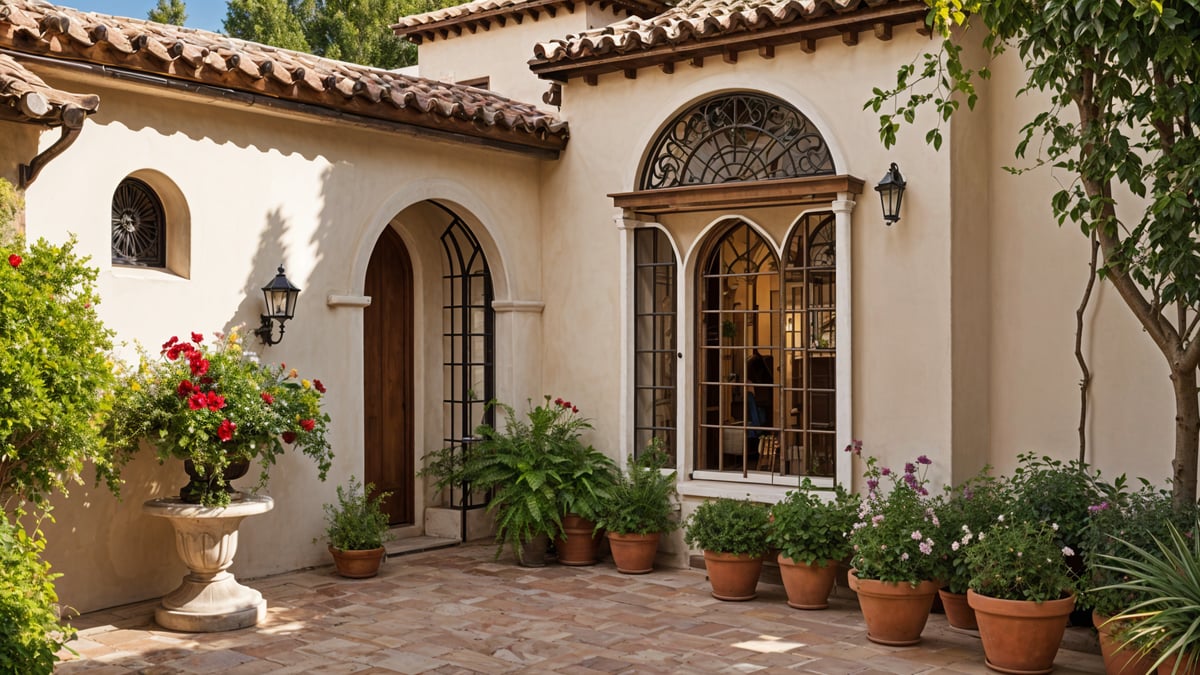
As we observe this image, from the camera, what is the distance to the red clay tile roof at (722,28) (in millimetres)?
9180

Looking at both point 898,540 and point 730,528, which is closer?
point 898,540

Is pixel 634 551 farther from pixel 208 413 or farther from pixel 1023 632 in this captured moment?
pixel 208 413

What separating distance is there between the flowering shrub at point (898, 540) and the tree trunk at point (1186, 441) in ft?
5.04

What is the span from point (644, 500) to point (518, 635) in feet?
7.93

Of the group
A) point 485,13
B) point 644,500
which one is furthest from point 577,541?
point 485,13

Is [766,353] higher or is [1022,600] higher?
[766,353]

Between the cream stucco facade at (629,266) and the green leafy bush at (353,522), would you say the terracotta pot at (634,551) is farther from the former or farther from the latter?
the green leafy bush at (353,522)

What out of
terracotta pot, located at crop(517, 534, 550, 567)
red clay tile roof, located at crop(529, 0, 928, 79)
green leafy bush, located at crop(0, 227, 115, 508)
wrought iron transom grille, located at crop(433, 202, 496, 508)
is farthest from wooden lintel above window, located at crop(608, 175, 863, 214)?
green leafy bush, located at crop(0, 227, 115, 508)

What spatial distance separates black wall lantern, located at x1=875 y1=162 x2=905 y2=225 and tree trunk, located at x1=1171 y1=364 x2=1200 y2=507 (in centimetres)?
261

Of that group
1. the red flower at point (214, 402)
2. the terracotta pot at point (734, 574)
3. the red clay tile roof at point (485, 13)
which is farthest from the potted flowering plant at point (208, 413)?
the red clay tile roof at point (485, 13)

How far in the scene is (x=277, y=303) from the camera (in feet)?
30.2

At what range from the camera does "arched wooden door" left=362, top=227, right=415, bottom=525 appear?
11391mm

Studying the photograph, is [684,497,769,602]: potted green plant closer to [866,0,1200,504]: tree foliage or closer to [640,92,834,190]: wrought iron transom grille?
[640,92,834,190]: wrought iron transom grille

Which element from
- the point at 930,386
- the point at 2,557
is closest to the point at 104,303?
the point at 2,557
